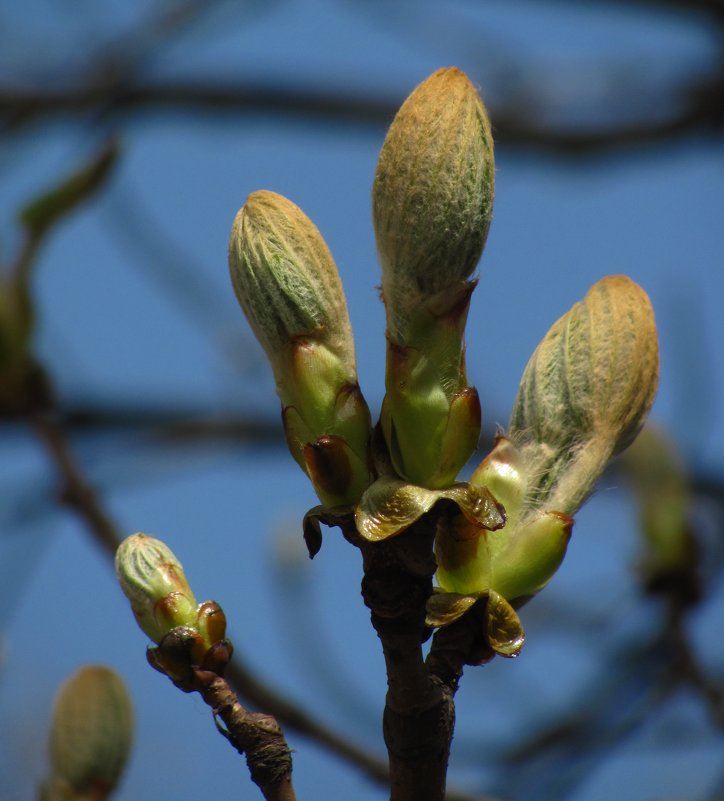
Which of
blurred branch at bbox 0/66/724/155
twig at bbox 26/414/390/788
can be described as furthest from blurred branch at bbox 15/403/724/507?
twig at bbox 26/414/390/788

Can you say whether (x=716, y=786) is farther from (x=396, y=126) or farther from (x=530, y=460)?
(x=396, y=126)

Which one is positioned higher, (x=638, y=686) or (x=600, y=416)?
(x=638, y=686)

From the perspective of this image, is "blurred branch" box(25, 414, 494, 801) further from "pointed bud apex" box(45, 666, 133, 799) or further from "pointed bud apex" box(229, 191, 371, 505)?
"pointed bud apex" box(229, 191, 371, 505)

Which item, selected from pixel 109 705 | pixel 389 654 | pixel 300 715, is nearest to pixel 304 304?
pixel 389 654

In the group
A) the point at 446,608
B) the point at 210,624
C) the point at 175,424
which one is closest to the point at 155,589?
the point at 210,624

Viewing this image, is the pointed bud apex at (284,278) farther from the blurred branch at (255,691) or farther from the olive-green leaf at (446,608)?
Answer: the blurred branch at (255,691)

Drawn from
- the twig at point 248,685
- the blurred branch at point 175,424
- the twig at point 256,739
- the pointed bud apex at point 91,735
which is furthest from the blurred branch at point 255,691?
the blurred branch at point 175,424

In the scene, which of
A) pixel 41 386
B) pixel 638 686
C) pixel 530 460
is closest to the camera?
pixel 530 460

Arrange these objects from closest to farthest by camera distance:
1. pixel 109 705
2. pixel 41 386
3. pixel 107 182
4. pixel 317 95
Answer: pixel 109 705, pixel 107 182, pixel 41 386, pixel 317 95
